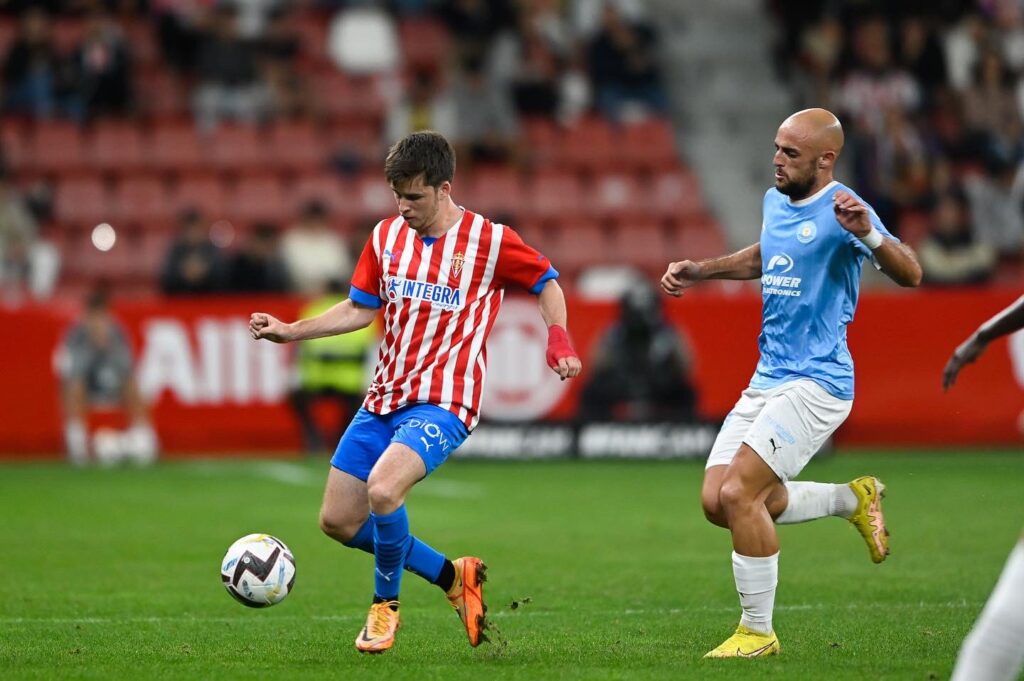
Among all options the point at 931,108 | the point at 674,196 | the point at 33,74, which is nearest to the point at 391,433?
the point at 674,196

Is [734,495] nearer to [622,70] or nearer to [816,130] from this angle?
[816,130]

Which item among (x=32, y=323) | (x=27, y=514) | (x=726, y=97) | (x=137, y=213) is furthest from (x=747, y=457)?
(x=726, y=97)

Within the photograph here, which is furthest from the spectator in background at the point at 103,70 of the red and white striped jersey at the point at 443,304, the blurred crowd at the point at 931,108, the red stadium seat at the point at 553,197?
the red and white striped jersey at the point at 443,304

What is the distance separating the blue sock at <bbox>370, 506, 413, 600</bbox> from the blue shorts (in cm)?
28

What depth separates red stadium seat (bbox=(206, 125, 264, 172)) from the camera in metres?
21.0

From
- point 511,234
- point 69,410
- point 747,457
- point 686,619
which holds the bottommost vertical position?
point 69,410

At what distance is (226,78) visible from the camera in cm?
2088

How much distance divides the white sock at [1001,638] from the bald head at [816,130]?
279 centimetres

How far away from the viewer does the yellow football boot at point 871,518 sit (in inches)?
306

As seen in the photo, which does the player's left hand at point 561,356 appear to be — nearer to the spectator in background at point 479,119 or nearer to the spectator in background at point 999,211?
the spectator in background at point 479,119

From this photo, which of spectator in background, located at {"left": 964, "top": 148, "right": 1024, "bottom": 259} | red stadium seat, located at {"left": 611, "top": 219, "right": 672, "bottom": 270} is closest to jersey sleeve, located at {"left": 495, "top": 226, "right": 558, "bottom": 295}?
red stadium seat, located at {"left": 611, "top": 219, "right": 672, "bottom": 270}

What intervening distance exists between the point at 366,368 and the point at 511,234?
10.2 metres

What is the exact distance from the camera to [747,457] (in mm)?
7113

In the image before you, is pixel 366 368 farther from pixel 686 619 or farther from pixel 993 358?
pixel 686 619
